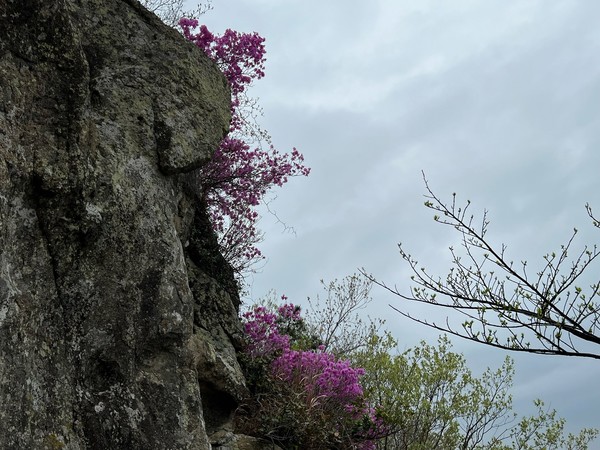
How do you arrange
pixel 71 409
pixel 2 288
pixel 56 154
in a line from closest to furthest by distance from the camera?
pixel 2 288 < pixel 71 409 < pixel 56 154

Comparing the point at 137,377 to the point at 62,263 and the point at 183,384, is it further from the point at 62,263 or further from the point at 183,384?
the point at 62,263

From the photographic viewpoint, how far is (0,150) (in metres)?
5.52

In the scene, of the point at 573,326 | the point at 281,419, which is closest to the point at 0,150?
the point at 573,326

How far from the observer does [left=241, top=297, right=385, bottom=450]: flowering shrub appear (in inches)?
383

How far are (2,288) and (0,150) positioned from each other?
108 cm

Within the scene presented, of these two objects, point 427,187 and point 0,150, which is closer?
point 0,150

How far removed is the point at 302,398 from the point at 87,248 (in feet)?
16.8

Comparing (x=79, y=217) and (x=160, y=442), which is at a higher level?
(x=79, y=217)

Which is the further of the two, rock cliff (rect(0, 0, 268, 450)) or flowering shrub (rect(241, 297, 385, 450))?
flowering shrub (rect(241, 297, 385, 450))

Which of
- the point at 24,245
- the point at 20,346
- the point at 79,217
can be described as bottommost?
the point at 20,346

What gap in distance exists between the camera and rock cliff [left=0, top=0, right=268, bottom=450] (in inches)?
216

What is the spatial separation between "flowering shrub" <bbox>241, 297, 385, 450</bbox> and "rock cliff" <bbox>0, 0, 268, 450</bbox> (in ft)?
10.2

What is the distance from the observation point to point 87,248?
20.6 feet

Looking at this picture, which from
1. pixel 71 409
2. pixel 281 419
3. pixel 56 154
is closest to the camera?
pixel 71 409
